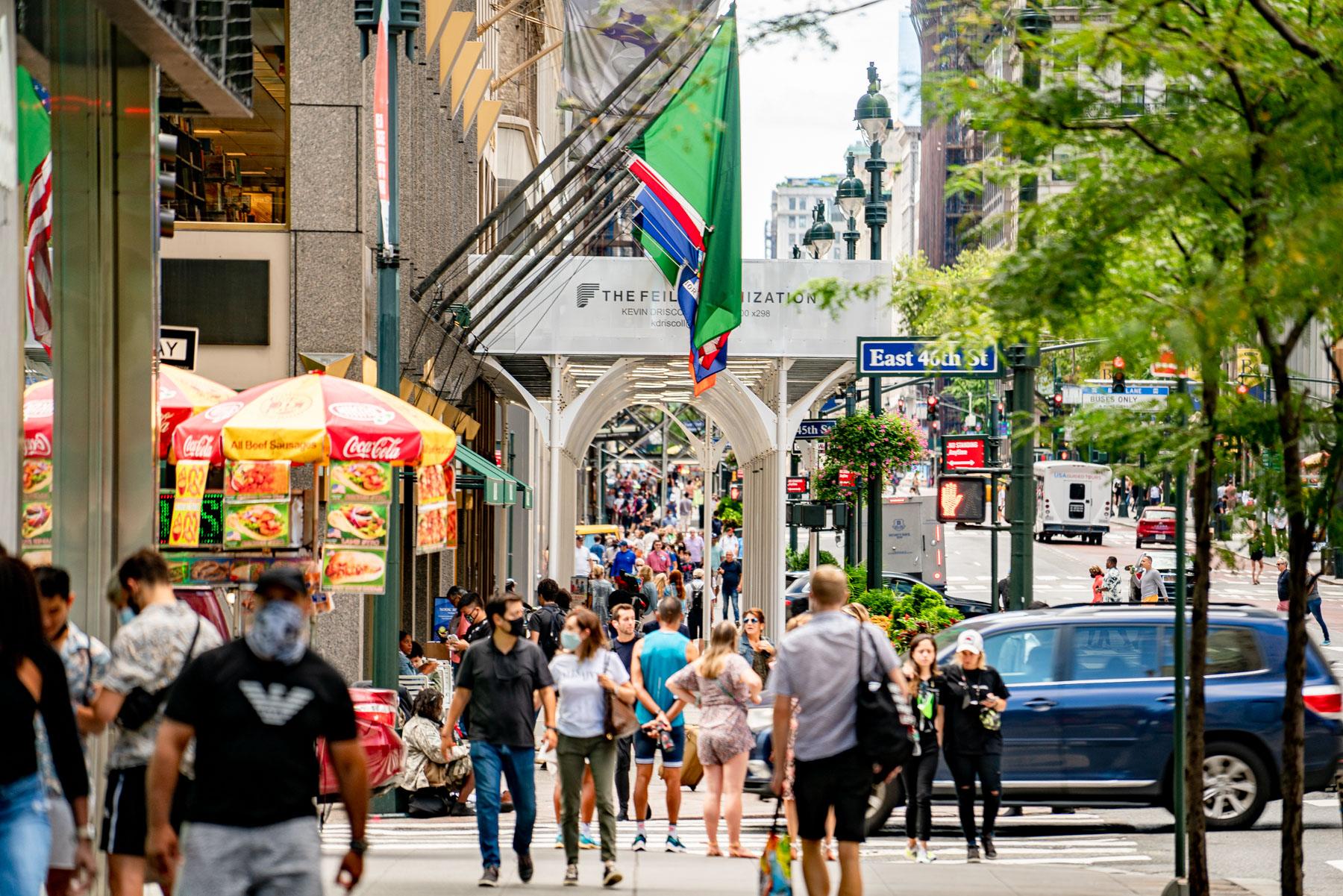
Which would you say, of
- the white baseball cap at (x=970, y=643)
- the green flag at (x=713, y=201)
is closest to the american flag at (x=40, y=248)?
the white baseball cap at (x=970, y=643)

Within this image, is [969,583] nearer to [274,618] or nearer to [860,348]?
[860,348]

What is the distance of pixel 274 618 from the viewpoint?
5141 millimetres

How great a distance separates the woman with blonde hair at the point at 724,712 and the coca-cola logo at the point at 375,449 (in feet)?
8.50

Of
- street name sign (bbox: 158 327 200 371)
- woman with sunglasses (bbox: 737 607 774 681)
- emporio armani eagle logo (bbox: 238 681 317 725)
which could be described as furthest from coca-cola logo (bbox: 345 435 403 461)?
emporio armani eagle logo (bbox: 238 681 317 725)

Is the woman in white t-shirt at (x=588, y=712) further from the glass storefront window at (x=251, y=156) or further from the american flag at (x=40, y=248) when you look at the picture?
the glass storefront window at (x=251, y=156)

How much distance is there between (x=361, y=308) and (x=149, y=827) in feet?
39.3

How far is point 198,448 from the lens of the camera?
11625 mm

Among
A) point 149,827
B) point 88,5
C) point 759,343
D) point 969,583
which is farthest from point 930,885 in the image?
point 969,583

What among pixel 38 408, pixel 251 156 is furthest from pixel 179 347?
pixel 38 408

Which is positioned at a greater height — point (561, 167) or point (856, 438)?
point (561, 167)

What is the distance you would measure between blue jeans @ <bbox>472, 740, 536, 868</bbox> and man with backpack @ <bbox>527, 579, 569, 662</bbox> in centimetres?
708

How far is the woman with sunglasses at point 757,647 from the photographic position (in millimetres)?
16562

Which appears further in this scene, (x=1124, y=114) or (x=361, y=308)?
(x=361, y=308)

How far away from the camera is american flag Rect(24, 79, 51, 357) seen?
7758 millimetres
